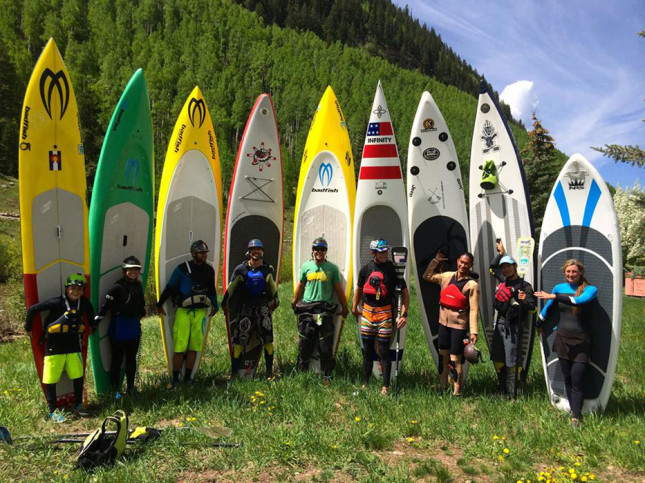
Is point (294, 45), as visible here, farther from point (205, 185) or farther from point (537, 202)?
point (205, 185)

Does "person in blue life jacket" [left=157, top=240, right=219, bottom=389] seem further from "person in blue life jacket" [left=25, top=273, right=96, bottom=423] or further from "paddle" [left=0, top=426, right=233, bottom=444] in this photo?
"paddle" [left=0, top=426, right=233, bottom=444]

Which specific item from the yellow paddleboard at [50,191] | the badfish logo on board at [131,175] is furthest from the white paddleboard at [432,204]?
the yellow paddleboard at [50,191]

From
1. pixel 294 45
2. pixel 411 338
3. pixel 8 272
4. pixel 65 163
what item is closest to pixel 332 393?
pixel 411 338

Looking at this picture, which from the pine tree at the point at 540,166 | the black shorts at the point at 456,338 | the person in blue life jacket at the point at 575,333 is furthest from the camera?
the pine tree at the point at 540,166

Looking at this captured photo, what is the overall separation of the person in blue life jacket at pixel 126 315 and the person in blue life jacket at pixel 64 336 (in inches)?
9.3

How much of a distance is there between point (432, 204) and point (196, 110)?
338 centimetres

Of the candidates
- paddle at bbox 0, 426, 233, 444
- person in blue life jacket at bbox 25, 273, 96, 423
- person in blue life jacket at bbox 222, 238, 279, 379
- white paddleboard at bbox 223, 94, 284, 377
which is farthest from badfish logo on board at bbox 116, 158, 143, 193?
paddle at bbox 0, 426, 233, 444

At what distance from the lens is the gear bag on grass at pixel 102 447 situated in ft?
8.95

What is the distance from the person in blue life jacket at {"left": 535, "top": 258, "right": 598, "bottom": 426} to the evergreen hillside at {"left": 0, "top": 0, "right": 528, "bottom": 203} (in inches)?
1264

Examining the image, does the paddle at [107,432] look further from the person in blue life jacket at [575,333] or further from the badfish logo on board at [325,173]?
the badfish logo on board at [325,173]

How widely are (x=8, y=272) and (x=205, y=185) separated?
9.79 m

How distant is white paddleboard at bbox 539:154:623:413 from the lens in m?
3.82

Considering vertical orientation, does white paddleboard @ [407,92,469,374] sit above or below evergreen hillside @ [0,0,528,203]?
below

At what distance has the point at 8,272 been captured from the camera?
11453 millimetres
